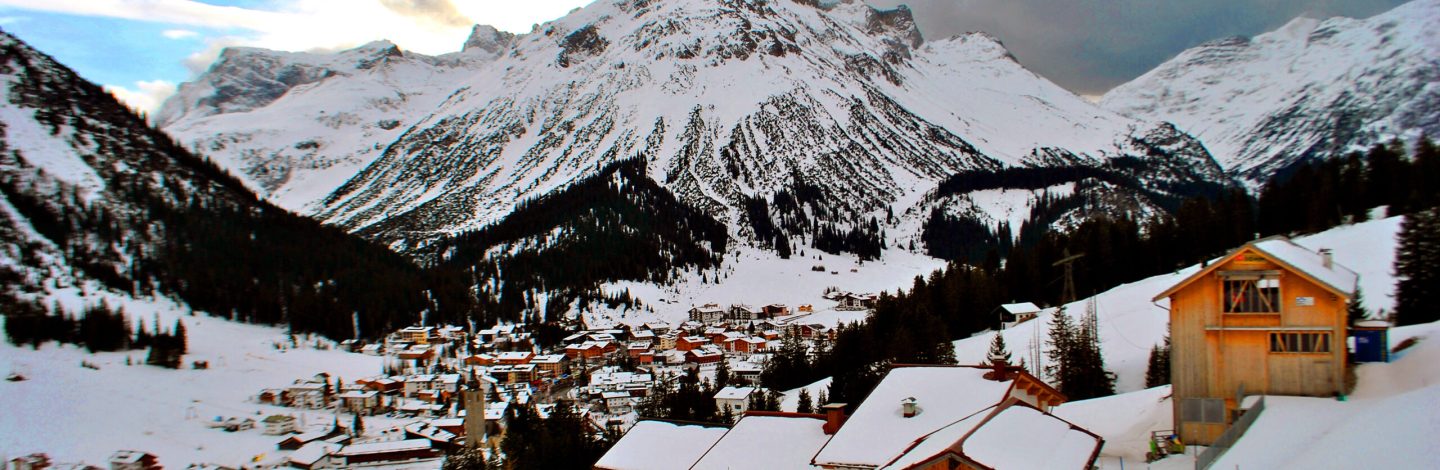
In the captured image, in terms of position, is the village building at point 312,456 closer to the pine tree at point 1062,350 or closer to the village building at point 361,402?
the village building at point 361,402

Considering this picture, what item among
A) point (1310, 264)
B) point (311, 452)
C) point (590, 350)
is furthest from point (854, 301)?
point (1310, 264)

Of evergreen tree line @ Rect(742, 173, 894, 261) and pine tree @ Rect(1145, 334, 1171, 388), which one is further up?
evergreen tree line @ Rect(742, 173, 894, 261)

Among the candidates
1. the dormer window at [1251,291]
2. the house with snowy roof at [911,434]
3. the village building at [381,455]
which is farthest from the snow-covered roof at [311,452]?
the dormer window at [1251,291]

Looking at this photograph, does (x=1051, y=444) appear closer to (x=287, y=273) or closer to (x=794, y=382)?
(x=794, y=382)

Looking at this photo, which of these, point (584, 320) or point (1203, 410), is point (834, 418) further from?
point (584, 320)

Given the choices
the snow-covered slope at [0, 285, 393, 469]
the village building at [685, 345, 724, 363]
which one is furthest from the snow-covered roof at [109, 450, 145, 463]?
the village building at [685, 345, 724, 363]

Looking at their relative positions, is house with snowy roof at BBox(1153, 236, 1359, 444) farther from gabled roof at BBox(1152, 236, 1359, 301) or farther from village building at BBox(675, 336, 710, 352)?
village building at BBox(675, 336, 710, 352)
